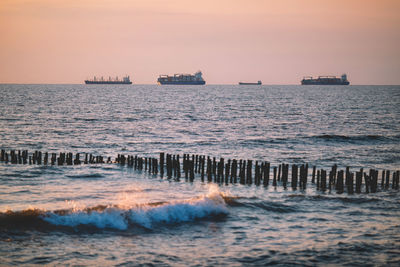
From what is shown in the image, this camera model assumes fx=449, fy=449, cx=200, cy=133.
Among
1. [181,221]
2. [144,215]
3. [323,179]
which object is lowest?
[181,221]

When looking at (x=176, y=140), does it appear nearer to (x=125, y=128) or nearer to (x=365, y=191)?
(x=125, y=128)

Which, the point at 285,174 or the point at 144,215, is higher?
the point at 285,174

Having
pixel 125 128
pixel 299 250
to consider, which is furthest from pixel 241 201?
pixel 125 128

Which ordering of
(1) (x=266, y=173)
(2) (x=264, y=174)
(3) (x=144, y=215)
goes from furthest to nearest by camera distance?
(2) (x=264, y=174), (1) (x=266, y=173), (3) (x=144, y=215)

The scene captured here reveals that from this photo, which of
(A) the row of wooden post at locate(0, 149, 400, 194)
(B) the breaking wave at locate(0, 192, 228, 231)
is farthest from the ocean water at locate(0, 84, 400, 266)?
(A) the row of wooden post at locate(0, 149, 400, 194)

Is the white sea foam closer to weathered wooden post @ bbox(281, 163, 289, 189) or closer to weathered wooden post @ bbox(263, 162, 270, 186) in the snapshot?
weathered wooden post @ bbox(263, 162, 270, 186)

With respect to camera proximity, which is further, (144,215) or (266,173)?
(266,173)

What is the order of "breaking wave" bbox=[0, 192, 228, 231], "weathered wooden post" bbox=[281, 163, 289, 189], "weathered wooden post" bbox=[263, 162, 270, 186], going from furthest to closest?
1. "weathered wooden post" bbox=[263, 162, 270, 186]
2. "weathered wooden post" bbox=[281, 163, 289, 189]
3. "breaking wave" bbox=[0, 192, 228, 231]

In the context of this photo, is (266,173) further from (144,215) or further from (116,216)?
(116,216)

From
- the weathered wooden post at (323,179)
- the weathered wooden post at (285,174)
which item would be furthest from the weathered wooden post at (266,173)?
the weathered wooden post at (323,179)

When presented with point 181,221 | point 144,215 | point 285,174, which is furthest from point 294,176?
point 144,215

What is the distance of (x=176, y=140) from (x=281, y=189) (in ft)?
59.2

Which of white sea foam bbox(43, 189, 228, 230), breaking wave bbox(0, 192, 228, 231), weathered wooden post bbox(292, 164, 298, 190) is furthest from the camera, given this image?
weathered wooden post bbox(292, 164, 298, 190)

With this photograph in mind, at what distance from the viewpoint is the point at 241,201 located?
53.8ft
